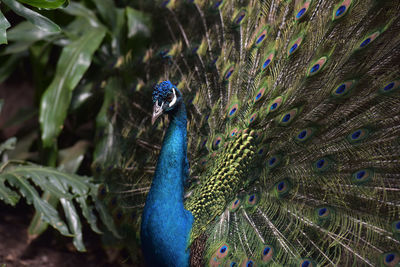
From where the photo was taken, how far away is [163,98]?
60.5 inches

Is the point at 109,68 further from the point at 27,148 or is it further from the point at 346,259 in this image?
the point at 346,259

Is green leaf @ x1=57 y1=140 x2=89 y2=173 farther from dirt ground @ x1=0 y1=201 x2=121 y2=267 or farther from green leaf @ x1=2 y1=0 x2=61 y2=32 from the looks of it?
green leaf @ x1=2 y1=0 x2=61 y2=32

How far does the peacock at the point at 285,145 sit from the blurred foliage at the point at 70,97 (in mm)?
384

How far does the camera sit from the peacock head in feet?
4.97

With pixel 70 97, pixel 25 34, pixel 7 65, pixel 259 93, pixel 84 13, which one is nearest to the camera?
pixel 259 93

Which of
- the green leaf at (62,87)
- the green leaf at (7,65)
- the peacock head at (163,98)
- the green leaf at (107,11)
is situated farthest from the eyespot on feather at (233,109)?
the green leaf at (7,65)

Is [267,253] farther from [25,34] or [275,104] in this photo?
[25,34]

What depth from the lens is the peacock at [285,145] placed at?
4.60 ft

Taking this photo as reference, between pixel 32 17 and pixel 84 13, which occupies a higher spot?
pixel 32 17

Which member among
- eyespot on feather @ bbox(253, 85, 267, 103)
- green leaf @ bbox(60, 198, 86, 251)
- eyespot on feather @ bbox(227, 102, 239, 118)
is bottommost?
green leaf @ bbox(60, 198, 86, 251)

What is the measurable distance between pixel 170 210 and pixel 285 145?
454mm

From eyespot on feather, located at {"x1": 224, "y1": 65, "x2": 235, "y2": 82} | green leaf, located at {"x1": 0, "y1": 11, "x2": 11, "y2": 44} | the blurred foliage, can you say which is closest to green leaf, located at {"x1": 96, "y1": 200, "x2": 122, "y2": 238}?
the blurred foliage

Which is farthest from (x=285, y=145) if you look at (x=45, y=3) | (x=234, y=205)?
(x=45, y=3)

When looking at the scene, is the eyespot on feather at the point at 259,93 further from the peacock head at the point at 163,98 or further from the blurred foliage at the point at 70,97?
the blurred foliage at the point at 70,97
